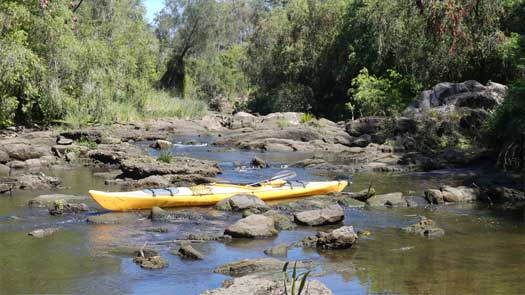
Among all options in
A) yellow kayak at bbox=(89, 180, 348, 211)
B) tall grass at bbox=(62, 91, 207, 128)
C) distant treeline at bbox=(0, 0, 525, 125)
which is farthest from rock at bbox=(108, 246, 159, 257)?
tall grass at bbox=(62, 91, 207, 128)

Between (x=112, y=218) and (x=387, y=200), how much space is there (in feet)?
16.5

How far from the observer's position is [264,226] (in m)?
10.1

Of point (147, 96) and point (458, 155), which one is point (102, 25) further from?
point (458, 155)

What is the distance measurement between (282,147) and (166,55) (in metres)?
24.9

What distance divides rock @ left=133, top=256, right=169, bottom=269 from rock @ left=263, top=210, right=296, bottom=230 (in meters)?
2.61

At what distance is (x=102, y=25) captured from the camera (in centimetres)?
3509

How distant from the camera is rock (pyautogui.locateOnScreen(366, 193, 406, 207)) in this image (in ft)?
42.8

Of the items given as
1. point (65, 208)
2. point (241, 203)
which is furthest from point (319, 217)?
point (65, 208)

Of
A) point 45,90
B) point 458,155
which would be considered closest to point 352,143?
point 458,155

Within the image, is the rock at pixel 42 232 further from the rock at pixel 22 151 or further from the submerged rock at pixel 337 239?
the rock at pixel 22 151

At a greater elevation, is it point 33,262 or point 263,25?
point 263,25

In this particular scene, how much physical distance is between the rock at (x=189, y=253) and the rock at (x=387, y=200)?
495 cm

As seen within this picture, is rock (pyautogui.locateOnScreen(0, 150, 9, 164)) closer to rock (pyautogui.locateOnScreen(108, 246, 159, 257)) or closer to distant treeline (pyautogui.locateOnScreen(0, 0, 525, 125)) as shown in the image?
distant treeline (pyautogui.locateOnScreen(0, 0, 525, 125))

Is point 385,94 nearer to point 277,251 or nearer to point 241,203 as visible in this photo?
point 241,203
